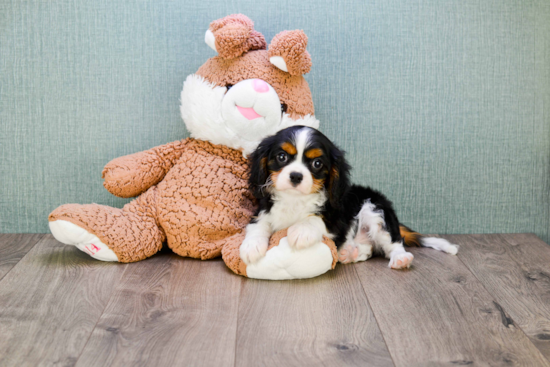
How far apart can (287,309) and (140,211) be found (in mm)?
786

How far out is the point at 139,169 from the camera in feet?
6.70

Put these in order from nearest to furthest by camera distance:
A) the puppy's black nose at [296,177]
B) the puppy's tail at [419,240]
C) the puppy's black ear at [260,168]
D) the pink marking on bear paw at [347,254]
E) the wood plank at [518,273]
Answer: the wood plank at [518,273]
the puppy's black nose at [296,177]
the puppy's black ear at [260,168]
the pink marking on bear paw at [347,254]
the puppy's tail at [419,240]

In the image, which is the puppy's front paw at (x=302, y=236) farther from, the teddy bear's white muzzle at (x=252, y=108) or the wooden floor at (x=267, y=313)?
the teddy bear's white muzzle at (x=252, y=108)

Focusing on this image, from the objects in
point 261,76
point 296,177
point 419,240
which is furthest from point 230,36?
point 419,240

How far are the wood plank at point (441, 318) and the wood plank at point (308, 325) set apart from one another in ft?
0.18

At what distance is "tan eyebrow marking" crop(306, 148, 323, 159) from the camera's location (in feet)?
5.64

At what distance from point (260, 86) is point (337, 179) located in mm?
461

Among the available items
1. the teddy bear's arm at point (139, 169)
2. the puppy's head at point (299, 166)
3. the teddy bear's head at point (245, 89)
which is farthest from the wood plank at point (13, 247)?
the puppy's head at point (299, 166)

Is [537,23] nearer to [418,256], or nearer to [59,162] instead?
A: [418,256]

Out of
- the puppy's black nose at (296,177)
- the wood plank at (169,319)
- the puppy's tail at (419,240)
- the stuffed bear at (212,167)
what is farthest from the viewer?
the puppy's tail at (419,240)

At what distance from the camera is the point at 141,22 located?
2248 millimetres

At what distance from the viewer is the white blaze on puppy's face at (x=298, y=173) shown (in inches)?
66.7

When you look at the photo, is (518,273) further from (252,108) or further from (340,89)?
(252,108)

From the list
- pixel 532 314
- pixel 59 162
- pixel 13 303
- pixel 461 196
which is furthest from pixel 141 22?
pixel 532 314
